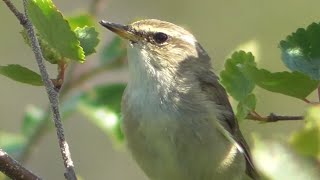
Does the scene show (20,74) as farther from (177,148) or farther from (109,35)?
(109,35)

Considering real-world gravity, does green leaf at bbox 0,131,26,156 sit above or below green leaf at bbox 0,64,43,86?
below

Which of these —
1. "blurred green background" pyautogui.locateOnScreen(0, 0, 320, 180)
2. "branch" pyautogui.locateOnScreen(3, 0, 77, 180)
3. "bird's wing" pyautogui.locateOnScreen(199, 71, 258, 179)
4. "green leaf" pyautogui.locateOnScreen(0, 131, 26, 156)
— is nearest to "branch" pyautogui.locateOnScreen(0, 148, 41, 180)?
"branch" pyautogui.locateOnScreen(3, 0, 77, 180)

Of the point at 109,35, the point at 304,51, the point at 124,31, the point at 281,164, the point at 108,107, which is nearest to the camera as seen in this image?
the point at 281,164

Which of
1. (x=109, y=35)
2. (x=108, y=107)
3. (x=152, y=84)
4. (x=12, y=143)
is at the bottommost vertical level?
(x=109, y=35)

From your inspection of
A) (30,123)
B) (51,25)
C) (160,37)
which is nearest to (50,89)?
(51,25)

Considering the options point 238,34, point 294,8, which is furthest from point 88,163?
point 294,8

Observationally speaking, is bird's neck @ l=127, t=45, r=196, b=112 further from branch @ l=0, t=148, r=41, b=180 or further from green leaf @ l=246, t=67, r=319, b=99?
green leaf @ l=246, t=67, r=319, b=99
